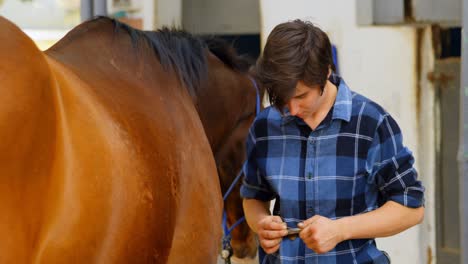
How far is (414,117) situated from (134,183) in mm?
2243

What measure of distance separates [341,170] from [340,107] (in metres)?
0.18

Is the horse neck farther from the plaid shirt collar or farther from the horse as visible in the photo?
the plaid shirt collar

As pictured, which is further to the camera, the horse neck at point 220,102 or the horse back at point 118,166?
the horse neck at point 220,102

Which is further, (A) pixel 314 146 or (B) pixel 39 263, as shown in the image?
(A) pixel 314 146

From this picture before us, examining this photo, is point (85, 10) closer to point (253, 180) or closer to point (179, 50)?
point (179, 50)

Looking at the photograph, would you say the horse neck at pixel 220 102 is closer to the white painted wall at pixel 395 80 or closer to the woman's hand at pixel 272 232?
the white painted wall at pixel 395 80

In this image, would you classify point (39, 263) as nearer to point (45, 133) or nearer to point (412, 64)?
point (45, 133)

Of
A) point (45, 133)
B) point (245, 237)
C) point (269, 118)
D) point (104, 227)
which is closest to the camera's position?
point (45, 133)

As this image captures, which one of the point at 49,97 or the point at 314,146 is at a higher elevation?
the point at 49,97

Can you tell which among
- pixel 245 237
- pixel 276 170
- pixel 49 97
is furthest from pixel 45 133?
pixel 245 237

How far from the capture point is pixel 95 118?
2.23 meters

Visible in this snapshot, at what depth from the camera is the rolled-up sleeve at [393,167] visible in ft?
7.06

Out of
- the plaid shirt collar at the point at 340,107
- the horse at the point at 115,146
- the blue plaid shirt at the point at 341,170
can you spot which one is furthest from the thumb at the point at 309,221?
the horse at the point at 115,146

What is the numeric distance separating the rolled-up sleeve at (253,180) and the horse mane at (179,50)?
27.0 inches
